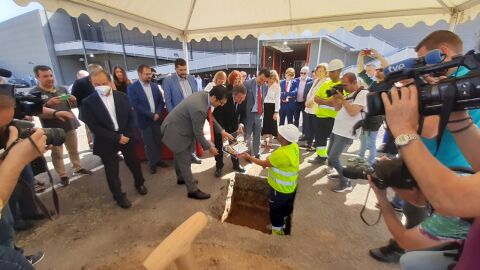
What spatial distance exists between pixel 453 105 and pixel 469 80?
0.31ft

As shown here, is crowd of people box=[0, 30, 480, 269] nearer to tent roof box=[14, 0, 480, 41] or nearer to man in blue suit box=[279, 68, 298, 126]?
man in blue suit box=[279, 68, 298, 126]

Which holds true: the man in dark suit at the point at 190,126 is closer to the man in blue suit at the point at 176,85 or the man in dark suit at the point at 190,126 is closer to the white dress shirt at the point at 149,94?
the man in blue suit at the point at 176,85

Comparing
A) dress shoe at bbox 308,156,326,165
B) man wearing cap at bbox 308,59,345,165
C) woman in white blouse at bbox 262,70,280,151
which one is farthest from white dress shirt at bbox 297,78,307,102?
dress shoe at bbox 308,156,326,165

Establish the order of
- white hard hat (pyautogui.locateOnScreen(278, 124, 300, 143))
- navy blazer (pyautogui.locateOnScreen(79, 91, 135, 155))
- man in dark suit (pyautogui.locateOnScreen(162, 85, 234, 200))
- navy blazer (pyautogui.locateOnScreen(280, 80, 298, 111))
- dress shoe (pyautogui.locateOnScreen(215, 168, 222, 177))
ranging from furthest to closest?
navy blazer (pyautogui.locateOnScreen(280, 80, 298, 111))
dress shoe (pyautogui.locateOnScreen(215, 168, 222, 177))
man in dark suit (pyautogui.locateOnScreen(162, 85, 234, 200))
navy blazer (pyautogui.locateOnScreen(79, 91, 135, 155))
white hard hat (pyautogui.locateOnScreen(278, 124, 300, 143))

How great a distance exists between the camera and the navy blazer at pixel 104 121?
274 centimetres

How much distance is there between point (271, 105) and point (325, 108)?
123 cm

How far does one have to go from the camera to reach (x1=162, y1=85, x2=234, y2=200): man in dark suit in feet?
9.32

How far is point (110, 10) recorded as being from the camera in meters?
3.12

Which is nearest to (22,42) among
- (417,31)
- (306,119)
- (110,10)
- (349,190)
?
(110,10)

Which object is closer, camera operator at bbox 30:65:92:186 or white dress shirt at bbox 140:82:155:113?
camera operator at bbox 30:65:92:186

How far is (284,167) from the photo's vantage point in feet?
8.66

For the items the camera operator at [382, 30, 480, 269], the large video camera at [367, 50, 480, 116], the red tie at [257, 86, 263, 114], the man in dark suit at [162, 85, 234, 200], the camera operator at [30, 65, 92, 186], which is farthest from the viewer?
the red tie at [257, 86, 263, 114]

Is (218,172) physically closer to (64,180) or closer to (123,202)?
(123,202)

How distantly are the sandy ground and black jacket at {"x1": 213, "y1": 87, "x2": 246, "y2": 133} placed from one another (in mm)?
1156
